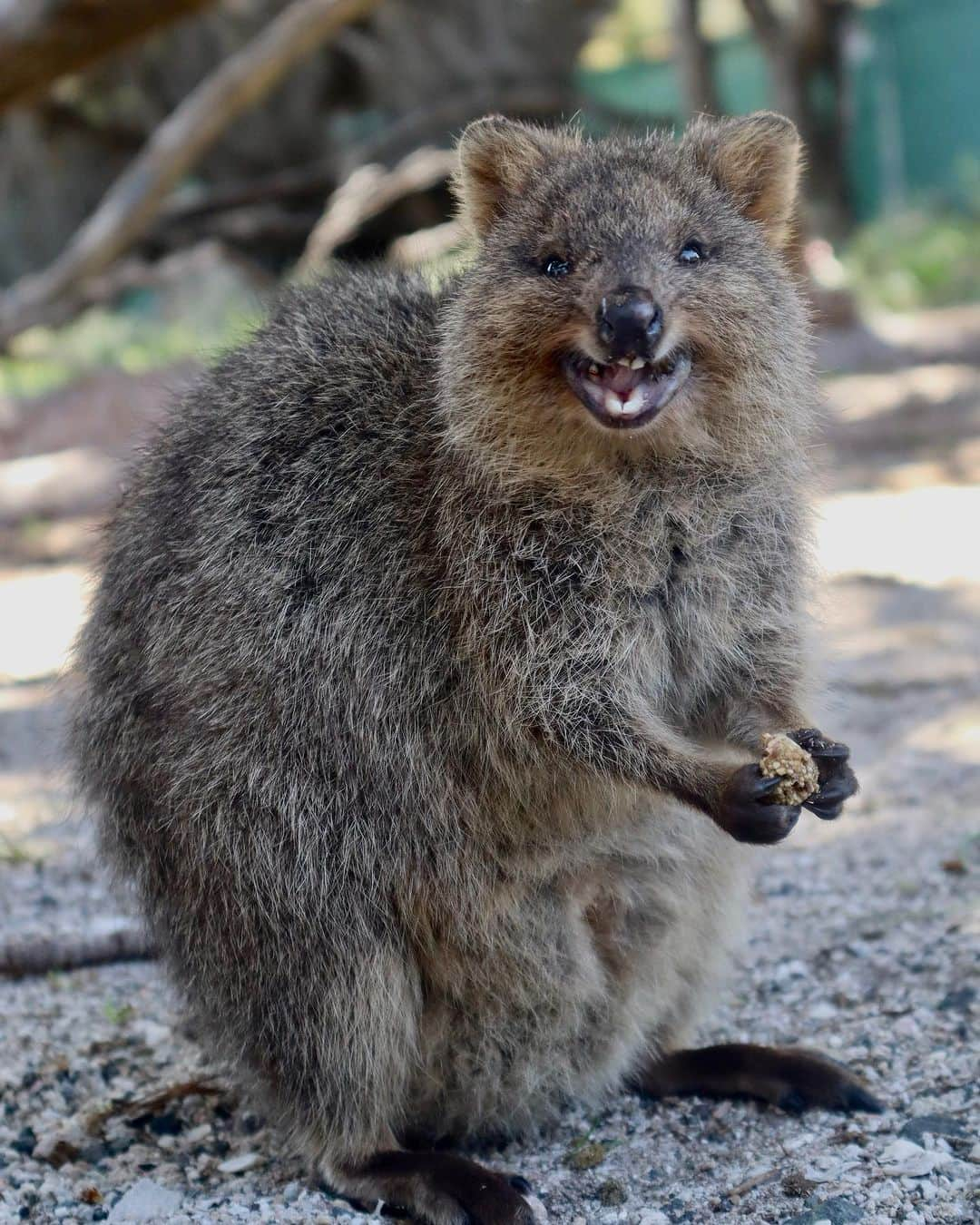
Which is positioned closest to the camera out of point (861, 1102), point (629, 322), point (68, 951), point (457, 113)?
point (629, 322)

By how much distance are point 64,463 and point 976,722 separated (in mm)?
7247

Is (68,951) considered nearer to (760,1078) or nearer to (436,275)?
(760,1078)

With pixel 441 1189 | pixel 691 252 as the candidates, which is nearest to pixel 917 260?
pixel 691 252

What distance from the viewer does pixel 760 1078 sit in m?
3.72

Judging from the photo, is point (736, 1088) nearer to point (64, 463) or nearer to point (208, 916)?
point (208, 916)

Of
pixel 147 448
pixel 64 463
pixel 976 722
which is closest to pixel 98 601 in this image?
pixel 147 448

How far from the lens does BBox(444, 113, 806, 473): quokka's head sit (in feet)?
10.5

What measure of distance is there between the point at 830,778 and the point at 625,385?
931mm

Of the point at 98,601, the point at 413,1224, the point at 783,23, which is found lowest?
A: the point at 413,1224

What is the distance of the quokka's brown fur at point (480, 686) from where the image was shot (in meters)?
3.33

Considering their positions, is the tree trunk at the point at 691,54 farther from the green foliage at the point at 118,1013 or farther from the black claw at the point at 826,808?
the black claw at the point at 826,808

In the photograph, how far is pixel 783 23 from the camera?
54.4 ft

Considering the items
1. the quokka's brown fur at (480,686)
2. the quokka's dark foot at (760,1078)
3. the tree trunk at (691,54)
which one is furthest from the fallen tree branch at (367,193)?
the quokka's dark foot at (760,1078)

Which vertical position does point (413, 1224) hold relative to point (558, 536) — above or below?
below
